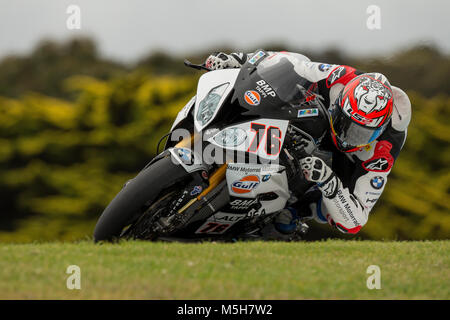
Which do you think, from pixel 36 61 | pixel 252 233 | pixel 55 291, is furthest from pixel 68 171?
pixel 36 61

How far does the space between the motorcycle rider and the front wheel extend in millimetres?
1139

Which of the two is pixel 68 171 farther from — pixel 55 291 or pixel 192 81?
pixel 55 291

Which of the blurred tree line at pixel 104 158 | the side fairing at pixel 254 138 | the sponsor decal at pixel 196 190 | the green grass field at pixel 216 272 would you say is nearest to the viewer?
the green grass field at pixel 216 272

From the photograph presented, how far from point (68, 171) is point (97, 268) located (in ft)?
20.0

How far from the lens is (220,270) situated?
159 inches

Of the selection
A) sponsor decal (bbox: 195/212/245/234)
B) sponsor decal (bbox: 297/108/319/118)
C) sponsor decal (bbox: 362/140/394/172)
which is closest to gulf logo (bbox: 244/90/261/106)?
sponsor decal (bbox: 297/108/319/118)

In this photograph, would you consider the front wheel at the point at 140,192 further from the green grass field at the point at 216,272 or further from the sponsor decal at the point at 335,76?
the sponsor decal at the point at 335,76

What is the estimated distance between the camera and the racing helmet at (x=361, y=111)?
Answer: 496cm

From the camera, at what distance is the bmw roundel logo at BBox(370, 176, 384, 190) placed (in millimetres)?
5496

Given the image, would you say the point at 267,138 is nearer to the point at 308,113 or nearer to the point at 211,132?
the point at 211,132

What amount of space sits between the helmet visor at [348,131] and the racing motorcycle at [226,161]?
0.18 m

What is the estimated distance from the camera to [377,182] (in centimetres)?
550

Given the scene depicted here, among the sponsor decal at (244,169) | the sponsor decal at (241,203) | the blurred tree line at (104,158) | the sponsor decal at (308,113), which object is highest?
the sponsor decal at (308,113)

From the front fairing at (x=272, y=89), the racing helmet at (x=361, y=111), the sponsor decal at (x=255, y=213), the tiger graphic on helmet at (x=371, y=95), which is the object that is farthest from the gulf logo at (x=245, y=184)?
the tiger graphic on helmet at (x=371, y=95)
